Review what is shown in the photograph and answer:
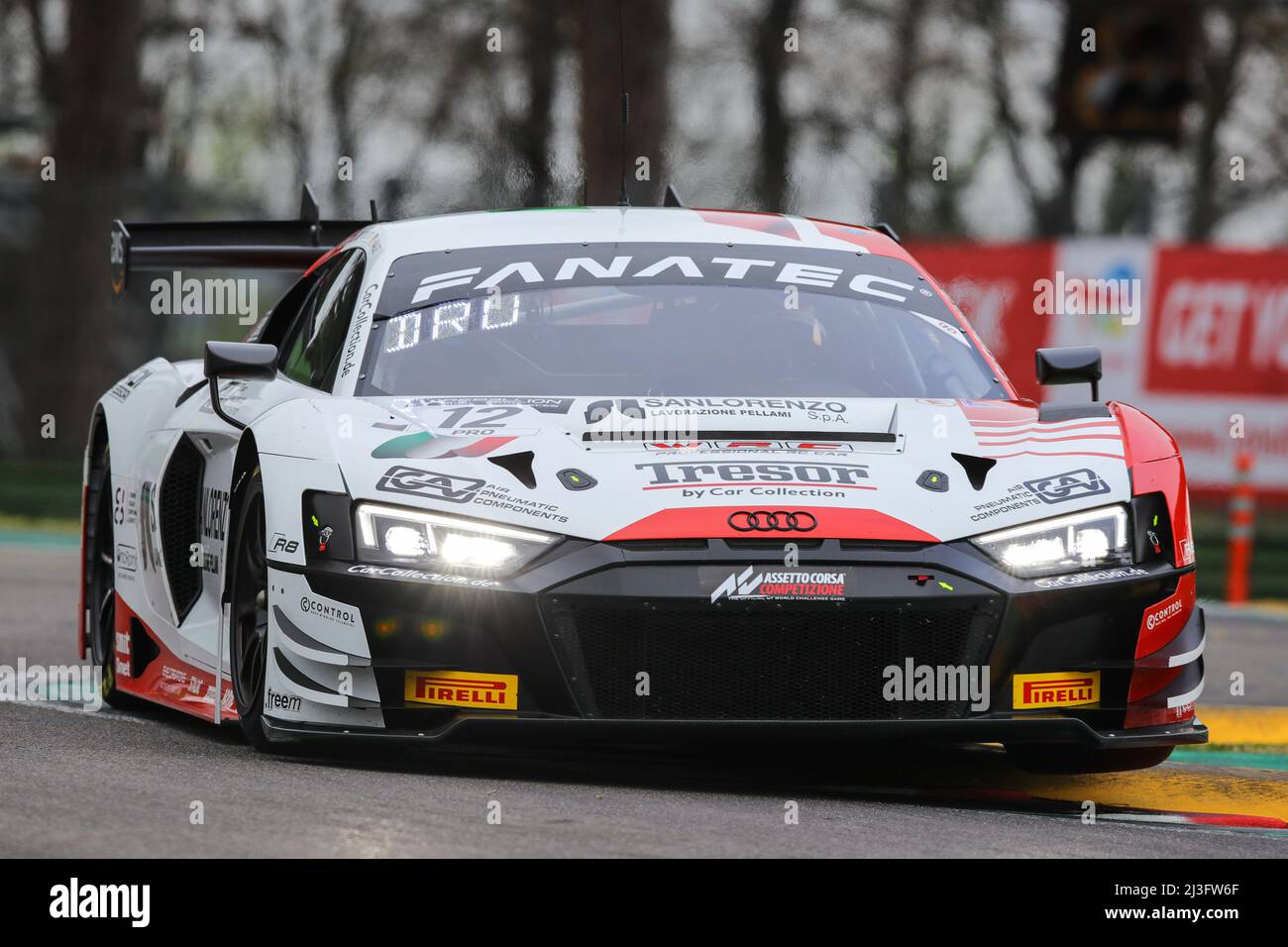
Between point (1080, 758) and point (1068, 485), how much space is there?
0.84 metres

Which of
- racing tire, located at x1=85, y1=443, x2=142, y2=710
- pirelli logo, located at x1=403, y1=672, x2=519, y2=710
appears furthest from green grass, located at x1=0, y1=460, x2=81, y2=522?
pirelli logo, located at x1=403, y1=672, x2=519, y2=710

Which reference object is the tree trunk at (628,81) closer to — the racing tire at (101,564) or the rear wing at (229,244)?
the rear wing at (229,244)

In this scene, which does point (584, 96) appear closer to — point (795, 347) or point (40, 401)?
point (40, 401)

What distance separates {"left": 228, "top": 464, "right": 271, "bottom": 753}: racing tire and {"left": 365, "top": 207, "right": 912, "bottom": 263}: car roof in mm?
1197

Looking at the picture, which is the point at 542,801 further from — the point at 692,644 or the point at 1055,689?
the point at 1055,689

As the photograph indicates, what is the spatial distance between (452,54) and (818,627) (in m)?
27.9

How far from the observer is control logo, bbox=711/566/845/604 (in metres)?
5.11

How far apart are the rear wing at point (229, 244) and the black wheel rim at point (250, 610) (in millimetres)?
2600

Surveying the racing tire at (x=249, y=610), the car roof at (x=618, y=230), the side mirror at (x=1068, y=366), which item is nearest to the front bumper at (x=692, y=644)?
the racing tire at (x=249, y=610)

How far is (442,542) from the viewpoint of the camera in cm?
521

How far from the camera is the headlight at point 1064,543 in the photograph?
5289 mm

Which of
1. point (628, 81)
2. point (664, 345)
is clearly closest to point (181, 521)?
point (664, 345)

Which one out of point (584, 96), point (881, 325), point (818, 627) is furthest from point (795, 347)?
point (584, 96)

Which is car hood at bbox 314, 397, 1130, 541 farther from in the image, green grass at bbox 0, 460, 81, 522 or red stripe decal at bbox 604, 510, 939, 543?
green grass at bbox 0, 460, 81, 522
